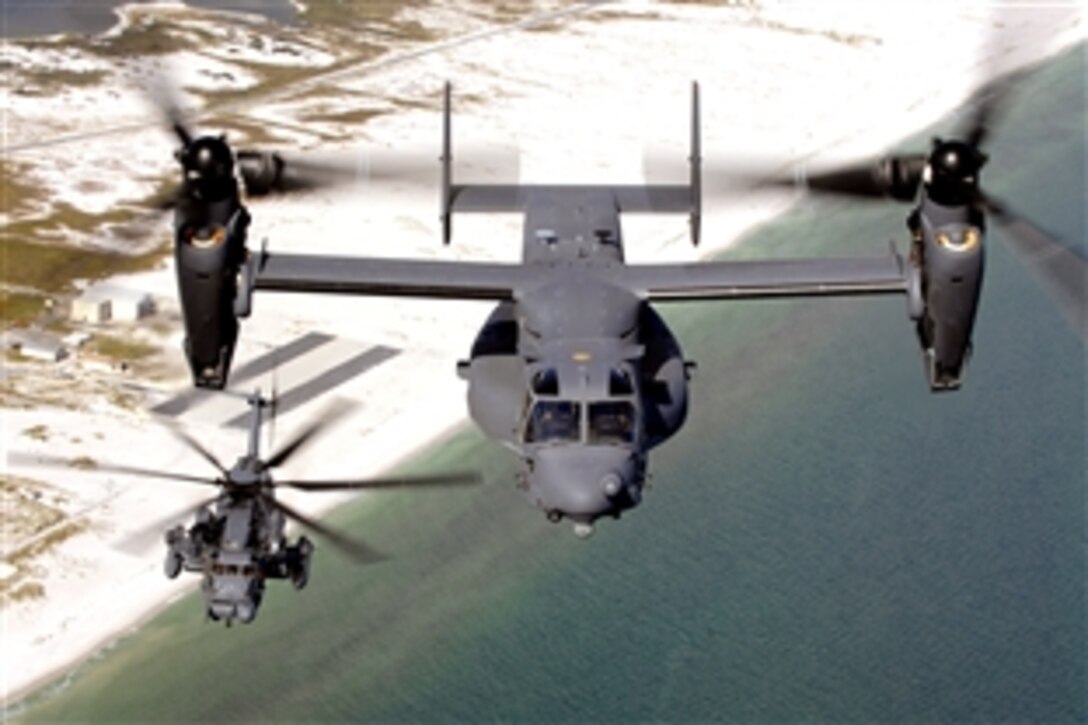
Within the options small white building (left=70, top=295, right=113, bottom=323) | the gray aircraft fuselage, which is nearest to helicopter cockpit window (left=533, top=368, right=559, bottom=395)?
the gray aircraft fuselage

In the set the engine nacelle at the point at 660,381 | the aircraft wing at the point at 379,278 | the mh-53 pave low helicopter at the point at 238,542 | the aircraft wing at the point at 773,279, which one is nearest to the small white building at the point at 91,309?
the mh-53 pave low helicopter at the point at 238,542

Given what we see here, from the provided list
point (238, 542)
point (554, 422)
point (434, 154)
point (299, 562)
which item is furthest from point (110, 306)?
point (554, 422)

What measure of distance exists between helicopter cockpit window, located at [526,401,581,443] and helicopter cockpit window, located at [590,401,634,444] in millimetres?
328

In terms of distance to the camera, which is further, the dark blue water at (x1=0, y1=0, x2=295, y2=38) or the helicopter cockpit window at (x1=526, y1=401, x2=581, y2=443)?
the dark blue water at (x1=0, y1=0, x2=295, y2=38)

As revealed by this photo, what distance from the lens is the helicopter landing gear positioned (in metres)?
37.4

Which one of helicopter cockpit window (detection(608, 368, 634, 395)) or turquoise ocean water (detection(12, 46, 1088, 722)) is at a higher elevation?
helicopter cockpit window (detection(608, 368, 634, 395))

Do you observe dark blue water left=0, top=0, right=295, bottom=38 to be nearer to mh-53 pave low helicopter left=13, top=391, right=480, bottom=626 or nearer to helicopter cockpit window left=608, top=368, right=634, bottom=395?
mh-53 pave low helicopter left=13, top=391, right=480, bottom=626

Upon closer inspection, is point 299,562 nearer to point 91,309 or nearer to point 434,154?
point 91,309

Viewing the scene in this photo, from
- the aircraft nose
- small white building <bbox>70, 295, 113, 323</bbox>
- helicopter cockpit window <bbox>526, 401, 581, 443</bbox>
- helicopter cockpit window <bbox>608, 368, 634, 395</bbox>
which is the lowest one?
small white building <bbox>70, 295, 113, 323</bbox>

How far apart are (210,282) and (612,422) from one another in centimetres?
950

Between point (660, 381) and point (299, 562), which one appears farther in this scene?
point (299, 562)

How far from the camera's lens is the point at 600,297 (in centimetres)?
3341

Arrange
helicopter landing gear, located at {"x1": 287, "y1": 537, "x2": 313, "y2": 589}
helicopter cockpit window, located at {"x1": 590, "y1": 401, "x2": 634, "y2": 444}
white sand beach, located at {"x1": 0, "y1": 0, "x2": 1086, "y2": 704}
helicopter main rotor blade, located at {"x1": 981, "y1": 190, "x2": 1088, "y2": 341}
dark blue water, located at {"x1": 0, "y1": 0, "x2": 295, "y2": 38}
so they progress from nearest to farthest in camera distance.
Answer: helicopter cockpit window, located at {"x1": 590, "y1": 401, "x2": 634, "y2": 444} → helicopter main rotor blade, located at {"x1": 981, "y1": 190, "x2": 1088, "y2": 341} → helicopter landing gear, located at {"x1": 287, "y1": 537, "x2": 313, "y2": 589} → white sand beach, located at {"x1": 0, "y1": 0, "x2": 1086, "y2": 704} → dark blue water, located at {"x1": 0, "y1": 0, "x2": 295, "y2": 38}

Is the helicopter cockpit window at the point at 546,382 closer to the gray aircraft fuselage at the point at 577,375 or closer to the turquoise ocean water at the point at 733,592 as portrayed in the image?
the gray aircraft fuselage at the point at 577,375
